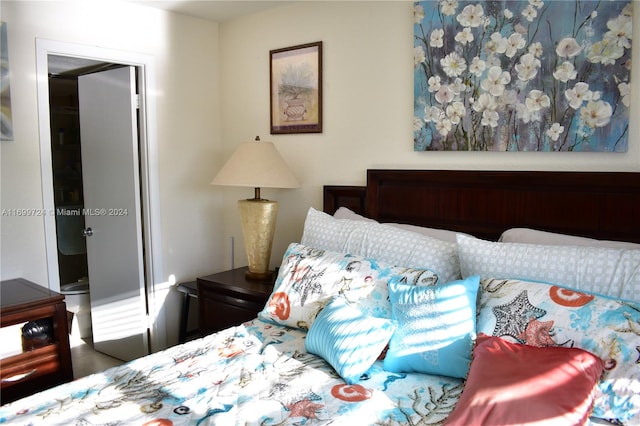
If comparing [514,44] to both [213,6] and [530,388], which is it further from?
[213,6]

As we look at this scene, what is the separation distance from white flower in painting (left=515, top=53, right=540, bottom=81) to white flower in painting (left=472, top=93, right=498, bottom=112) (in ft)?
0.51

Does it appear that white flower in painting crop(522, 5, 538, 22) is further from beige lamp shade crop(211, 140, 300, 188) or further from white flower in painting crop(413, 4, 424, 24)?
beige lamp shade crop(211, 140, 300, 188)

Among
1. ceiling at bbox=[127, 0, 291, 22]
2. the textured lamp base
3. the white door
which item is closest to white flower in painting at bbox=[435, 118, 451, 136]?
the textured lamp base

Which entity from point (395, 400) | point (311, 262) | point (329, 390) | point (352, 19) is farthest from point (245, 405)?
point (352, 19)

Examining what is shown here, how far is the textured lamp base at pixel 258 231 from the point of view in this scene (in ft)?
9.86

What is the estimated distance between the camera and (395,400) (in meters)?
1.60

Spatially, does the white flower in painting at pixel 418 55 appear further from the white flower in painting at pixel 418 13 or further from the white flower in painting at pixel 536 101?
the white flower in painting at pixel 536 101

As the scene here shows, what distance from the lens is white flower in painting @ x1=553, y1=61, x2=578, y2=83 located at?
216cm

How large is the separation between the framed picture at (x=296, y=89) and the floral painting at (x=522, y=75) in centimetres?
71

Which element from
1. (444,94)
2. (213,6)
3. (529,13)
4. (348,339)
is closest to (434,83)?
(444,94)

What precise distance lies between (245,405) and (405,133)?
170 centimetres

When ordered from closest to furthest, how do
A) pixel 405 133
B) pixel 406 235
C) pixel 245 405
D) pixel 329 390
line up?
pixel 245 405 → pixel 329 390 → pixel 406 235 → pixel 405 133

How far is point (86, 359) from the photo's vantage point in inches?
141

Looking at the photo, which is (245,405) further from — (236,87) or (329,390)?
(236,87)
